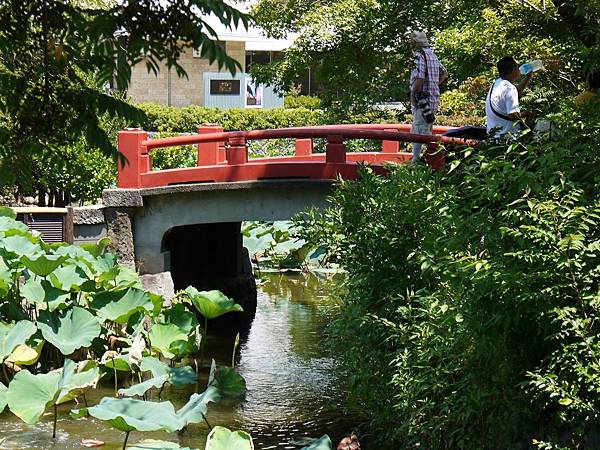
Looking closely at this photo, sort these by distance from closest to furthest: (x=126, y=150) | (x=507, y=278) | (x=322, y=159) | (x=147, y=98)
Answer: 1. (x=507, y=278)
2. (x=126, y=150)
3. (x=322, y=159)
4. (x=147, y=98)

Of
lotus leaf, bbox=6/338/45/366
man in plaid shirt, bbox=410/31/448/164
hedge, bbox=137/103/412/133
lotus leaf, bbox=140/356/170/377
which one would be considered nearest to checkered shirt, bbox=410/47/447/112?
man in plaid shirt, bbox=410/31/448/164

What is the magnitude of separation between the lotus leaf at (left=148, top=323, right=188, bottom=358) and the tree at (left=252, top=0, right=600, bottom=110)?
300cm

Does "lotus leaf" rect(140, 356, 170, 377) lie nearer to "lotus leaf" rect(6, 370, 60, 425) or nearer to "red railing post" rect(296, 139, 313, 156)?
"lotus leaf" rect(6, 370, 60, 425)

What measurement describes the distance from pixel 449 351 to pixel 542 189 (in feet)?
4.66

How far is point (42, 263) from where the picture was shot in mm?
10492

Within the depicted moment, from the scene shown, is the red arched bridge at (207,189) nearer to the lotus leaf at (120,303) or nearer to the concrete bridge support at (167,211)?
the concrete bridge support at (167,211)

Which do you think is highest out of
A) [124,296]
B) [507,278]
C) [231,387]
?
[507,278]

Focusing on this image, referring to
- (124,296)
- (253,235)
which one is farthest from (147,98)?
(124,296)

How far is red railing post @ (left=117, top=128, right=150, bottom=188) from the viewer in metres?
12.8

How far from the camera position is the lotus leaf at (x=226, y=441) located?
7.17 meters

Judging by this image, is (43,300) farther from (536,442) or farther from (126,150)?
(536,442)

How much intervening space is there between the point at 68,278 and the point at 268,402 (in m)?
2.30

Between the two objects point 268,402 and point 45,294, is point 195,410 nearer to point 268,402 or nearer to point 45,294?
point 268,402

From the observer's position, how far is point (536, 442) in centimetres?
594
